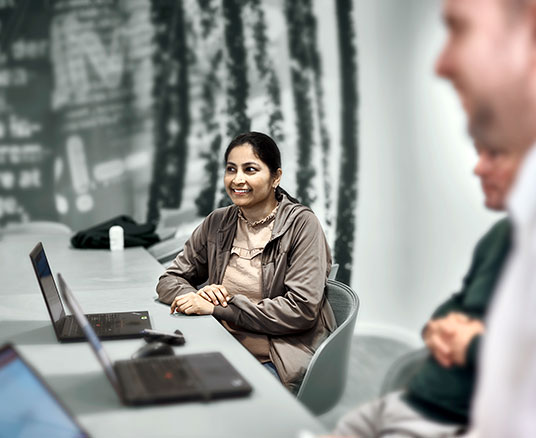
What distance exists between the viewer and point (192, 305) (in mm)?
1941

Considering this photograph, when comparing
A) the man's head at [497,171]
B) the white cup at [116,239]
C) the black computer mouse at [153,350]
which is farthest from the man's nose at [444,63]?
the white cup at [116,239]

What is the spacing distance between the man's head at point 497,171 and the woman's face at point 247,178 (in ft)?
4.54

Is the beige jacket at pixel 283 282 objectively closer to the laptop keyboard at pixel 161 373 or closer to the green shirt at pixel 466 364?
the laptop keyboard at pixel 161 373

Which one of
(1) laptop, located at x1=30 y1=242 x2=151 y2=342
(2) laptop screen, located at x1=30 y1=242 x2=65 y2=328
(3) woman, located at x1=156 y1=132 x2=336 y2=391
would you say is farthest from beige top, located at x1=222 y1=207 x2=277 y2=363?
(2) laptop screen, located at x1=30 y1=242 x2=65 y2=328

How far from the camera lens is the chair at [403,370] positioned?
0.87m

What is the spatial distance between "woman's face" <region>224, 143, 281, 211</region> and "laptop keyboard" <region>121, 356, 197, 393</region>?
0.86 meters

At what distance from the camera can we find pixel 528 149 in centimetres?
65

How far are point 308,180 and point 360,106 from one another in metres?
0.64

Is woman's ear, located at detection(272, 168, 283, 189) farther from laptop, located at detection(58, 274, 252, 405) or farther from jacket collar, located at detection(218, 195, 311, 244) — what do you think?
laptop, located at detection(58, 274, 252, 405)

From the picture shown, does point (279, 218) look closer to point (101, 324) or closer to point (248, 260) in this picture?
point (248, 260)

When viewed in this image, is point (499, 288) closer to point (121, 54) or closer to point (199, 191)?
point (199, 191)

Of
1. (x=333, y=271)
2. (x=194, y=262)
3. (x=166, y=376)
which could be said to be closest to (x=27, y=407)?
(x=166, y=376)

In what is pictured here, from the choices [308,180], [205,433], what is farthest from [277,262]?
[308,180]

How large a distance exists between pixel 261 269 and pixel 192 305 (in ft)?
1.06
